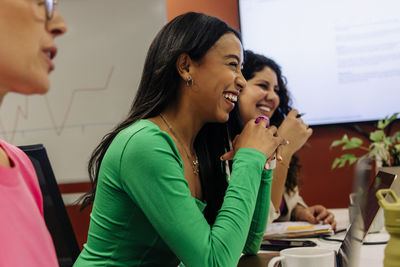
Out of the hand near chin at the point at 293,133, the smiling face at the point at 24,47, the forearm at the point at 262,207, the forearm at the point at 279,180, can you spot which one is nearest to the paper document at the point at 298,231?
the forearm at the point at 262,207

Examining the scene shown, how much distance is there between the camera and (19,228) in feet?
1.88

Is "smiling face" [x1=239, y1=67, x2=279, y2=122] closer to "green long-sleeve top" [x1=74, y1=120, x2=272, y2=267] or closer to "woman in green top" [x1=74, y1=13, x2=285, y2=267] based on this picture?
"woman in green top" [x1=74, y1=13, x2=285, y2=267]

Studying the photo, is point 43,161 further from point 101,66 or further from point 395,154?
point 101,66

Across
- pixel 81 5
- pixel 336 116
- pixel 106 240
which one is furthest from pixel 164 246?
pixel 81 5

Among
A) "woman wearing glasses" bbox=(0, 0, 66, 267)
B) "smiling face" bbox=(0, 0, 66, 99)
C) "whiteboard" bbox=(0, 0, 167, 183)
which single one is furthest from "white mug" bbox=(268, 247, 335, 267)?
"whiteboard" bbox=(0, 0, 167, 183)

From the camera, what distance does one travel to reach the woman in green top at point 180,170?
3.21ft

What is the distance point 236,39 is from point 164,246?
61 cm

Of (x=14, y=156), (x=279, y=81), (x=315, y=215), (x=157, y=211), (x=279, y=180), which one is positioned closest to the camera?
(x=14, y=156)

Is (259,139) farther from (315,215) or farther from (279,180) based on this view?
(315,215)

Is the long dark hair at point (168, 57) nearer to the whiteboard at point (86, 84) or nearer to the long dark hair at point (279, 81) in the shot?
the long dark hair at point (279, 81)

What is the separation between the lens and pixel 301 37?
2.68 metres

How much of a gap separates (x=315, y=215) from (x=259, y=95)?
1.99 feet

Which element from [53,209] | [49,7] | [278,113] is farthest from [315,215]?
[49,7]

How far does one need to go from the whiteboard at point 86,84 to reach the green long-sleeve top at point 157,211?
1.95 m
